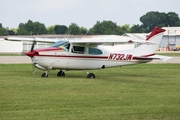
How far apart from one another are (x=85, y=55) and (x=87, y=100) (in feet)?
27.6

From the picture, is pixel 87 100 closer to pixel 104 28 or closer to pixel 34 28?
pixel 34 28

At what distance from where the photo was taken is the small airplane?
2103cm

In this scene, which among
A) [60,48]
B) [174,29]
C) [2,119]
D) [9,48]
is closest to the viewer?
[2,119]

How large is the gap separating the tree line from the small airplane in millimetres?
100134

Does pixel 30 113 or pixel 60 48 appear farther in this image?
pixel 60 48

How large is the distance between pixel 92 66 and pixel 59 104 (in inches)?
371

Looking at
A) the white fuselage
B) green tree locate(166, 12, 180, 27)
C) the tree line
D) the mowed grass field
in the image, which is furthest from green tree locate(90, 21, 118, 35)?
the mowed grass field

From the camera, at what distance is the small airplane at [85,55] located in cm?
2103

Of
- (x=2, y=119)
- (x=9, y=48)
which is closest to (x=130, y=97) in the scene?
(x=2, y=119)

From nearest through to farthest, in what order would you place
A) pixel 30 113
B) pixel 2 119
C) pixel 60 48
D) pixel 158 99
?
pixel 2 119
pixel 30 113
pixel 158 99
pixel 60 48

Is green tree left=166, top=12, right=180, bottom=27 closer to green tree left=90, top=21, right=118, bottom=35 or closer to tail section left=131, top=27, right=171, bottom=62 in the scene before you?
green tree left=90, top=21, right=118, bottom=35

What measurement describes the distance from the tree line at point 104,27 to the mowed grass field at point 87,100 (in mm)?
105306

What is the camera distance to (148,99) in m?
14.1

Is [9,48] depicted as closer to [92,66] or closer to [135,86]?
[92,66]
